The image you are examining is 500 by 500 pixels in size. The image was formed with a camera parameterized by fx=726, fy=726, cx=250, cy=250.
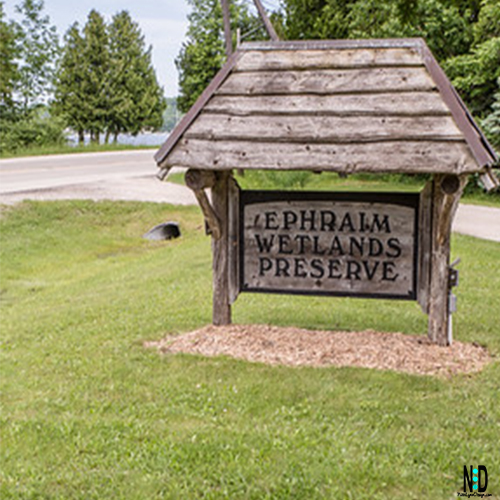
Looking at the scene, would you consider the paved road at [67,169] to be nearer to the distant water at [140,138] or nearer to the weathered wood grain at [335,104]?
the weathered wood grain at [335,104]

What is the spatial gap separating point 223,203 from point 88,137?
50634 millimetres

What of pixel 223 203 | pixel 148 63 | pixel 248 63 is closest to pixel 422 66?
pixel 248 63

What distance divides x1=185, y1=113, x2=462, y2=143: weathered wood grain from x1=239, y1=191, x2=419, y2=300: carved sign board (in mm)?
831

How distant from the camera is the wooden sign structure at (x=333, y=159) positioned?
6.63m

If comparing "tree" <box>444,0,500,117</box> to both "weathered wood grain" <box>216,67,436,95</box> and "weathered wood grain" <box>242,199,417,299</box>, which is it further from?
"weathered wood grain" <box>242,199,417,299</box>

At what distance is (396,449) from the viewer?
5145 millimetres

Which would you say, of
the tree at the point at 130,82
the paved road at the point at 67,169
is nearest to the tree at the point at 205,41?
the tree at the point at 130,82

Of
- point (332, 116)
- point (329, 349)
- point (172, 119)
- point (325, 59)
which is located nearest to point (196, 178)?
point (332, 116)

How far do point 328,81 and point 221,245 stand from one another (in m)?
2.06

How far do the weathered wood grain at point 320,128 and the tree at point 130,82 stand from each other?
152ft

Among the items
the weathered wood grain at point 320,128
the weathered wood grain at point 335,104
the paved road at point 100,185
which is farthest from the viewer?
the paved road at point 100,185

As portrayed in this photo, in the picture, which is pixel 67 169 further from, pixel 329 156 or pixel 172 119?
pixel 172 119

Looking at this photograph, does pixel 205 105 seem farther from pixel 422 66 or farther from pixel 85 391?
pixel 85 391

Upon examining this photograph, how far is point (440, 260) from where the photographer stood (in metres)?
7.21
